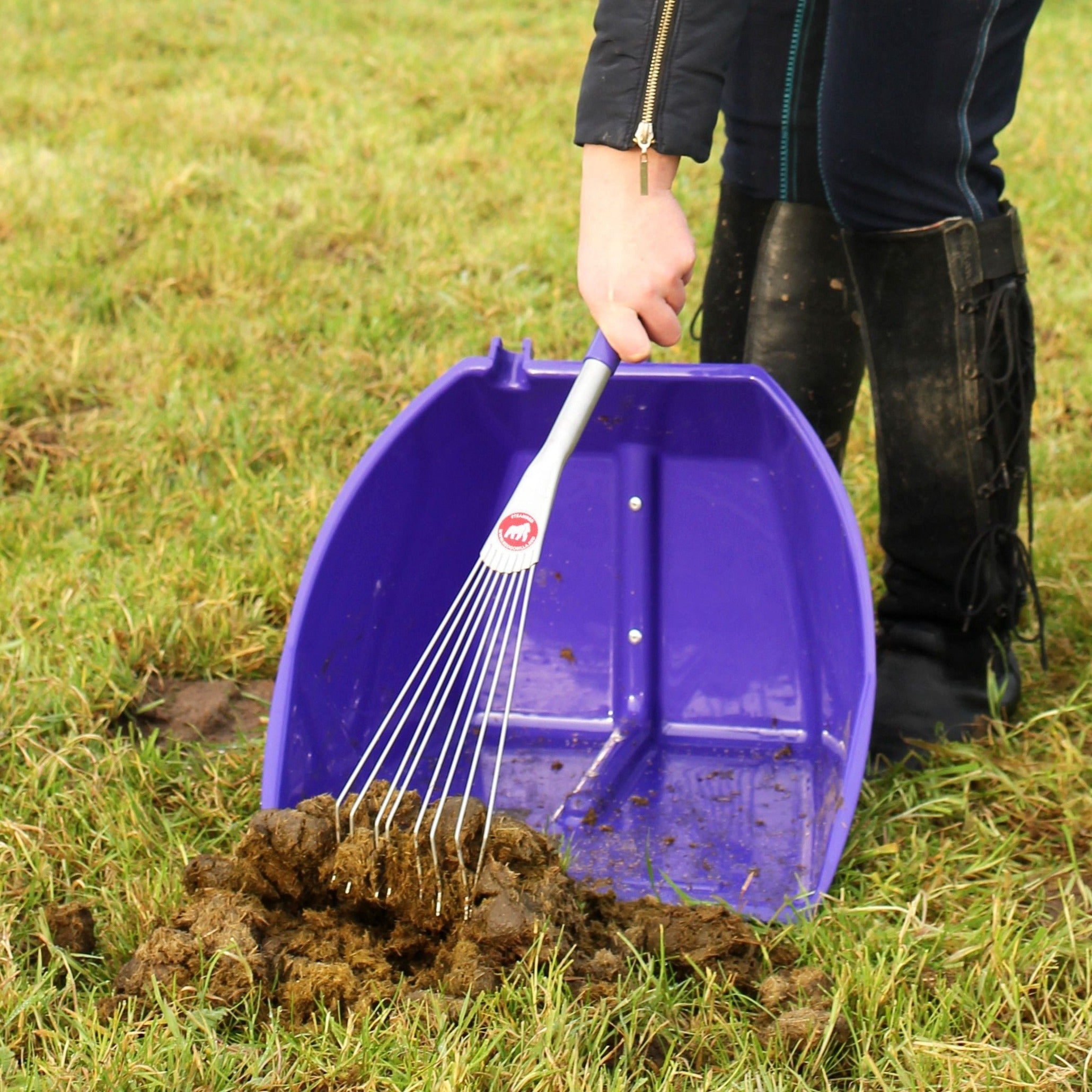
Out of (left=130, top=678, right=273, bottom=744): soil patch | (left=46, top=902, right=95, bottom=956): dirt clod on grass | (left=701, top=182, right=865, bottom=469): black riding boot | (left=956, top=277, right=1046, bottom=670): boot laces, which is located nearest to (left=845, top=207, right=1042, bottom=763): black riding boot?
(left=956, top=277, right=1046, bottom=670): boot laces

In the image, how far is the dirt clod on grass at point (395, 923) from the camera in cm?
107

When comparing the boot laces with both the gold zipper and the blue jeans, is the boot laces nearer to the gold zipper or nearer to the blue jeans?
the blue jeans

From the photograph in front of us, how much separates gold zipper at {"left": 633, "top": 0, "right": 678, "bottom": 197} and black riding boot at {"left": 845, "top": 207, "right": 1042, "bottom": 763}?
38cm

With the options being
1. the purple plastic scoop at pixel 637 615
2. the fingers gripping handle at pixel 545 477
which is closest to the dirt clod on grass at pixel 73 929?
the purple plastic scoop at pixel 637 615

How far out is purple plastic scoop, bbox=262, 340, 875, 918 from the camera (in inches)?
52.9

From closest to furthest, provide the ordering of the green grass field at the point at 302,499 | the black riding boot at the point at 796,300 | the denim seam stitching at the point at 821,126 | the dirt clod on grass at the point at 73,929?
the green grass field at the point at 302,499, the dirt clod on grass at the point at 73,929, the denim seam stitching at the point at 821,126, the black riding boot at the point at 796,300

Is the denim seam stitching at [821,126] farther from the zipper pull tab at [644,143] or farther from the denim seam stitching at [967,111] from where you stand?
the zipper pull tab at [644,143]

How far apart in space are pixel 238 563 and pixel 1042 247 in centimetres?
201

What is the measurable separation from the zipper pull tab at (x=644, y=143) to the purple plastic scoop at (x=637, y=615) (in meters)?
0.37

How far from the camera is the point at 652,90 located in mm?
1084

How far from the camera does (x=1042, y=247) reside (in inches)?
110

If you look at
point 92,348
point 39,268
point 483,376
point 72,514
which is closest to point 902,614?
point 483,376

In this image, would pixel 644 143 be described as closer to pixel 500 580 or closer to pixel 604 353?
pixel 604 353

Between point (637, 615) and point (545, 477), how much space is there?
17.7 inches
